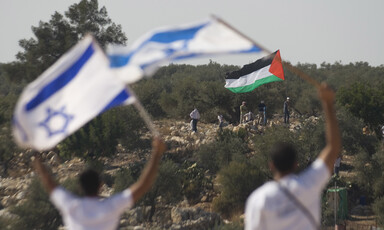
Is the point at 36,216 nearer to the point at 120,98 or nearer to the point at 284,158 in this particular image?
the point at 120,98

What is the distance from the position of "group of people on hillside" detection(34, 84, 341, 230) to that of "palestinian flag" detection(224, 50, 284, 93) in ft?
34.0

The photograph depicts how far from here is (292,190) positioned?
3.45 metres

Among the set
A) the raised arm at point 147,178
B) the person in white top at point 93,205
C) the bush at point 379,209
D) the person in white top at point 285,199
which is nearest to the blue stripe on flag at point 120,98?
the raised arm at point 147,178

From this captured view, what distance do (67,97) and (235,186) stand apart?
13850 millimetres

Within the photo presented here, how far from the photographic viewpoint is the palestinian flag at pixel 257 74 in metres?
14.7

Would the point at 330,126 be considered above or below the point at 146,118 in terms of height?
below

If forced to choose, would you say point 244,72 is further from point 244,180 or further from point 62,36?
point 62,36

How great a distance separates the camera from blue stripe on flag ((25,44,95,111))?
15.2 feet

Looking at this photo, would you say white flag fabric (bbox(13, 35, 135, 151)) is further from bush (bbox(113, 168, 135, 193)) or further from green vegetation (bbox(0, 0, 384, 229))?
bush (bbox(113, 168, 135, 193))

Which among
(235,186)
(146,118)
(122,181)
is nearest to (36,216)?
(122,181)

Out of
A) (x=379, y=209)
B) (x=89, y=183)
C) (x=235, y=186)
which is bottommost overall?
(x=379, y=209)

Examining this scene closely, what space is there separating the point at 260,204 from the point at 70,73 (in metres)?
2.18

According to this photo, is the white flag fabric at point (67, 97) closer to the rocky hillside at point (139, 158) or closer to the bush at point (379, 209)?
the rocky hillside at point (139, 158)

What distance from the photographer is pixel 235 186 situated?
59.5 feet
